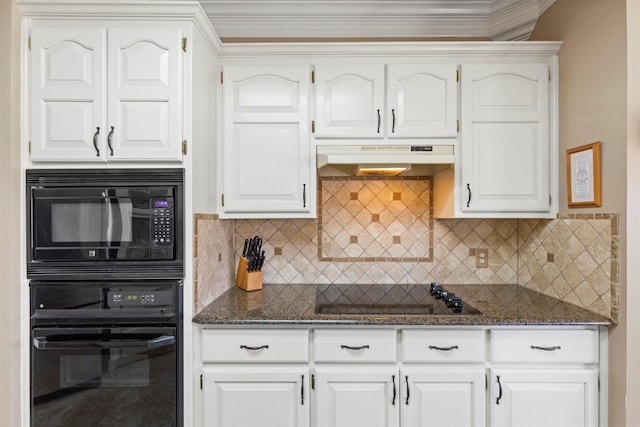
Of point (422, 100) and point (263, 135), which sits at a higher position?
point (422, 100)

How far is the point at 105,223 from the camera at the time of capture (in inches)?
65.4

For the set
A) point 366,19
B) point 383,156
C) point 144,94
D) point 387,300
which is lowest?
point 387,300

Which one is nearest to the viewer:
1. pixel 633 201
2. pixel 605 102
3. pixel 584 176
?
pixel 633 201

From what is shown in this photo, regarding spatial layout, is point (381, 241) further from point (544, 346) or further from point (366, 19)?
point (366, 19)

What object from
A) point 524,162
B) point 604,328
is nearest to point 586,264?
point 604,328

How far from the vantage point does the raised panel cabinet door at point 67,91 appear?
165 cm

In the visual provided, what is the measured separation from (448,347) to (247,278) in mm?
1196

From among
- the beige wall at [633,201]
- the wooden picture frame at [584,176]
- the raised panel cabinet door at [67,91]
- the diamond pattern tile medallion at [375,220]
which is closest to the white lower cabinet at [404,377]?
the beige wall at [633,201]

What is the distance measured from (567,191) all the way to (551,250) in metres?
0.35

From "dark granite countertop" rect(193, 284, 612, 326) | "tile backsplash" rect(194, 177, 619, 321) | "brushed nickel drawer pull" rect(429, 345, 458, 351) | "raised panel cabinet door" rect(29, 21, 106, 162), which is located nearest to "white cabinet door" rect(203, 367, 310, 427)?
"dark granite countertop" rect(193, 284, 612, 326)

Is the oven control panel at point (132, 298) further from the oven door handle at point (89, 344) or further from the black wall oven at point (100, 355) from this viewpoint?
the oven door handle at point (89, 344)

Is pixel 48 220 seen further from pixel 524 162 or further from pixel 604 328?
pixel 604 328

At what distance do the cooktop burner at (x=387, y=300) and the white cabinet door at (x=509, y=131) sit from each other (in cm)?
62

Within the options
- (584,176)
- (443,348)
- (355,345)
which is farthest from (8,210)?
(584,176)
